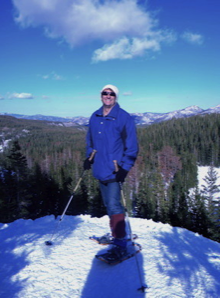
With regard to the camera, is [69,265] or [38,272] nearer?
[38,272]

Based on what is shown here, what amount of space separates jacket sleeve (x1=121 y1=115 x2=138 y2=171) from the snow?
1656 mm

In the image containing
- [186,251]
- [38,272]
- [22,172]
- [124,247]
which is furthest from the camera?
[22,172]

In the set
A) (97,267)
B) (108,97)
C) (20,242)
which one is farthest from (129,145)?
(20,242)

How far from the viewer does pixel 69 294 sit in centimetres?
317

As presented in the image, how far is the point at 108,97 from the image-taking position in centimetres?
408

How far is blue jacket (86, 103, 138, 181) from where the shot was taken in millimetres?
3934

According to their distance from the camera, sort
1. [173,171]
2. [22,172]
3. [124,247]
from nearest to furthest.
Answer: [124,247] < [22,172] < [173,171]

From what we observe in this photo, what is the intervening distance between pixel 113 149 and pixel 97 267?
7.26ft

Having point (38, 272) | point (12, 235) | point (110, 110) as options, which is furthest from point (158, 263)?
point (12, 235)

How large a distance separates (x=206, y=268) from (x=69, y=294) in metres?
2.48

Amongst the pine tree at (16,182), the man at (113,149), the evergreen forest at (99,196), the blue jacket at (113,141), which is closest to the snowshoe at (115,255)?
the man at (113,149)

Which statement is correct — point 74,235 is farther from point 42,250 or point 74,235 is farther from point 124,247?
point 124,247

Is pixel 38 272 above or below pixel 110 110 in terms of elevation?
below

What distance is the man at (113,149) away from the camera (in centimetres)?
394
